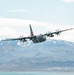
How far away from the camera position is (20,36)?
18888 centimetres

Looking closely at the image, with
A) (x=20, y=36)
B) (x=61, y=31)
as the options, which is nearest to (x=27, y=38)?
(x=20, y=36)

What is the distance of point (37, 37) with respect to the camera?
187875mm

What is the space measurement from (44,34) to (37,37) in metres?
4.65

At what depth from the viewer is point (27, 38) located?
7500 inches

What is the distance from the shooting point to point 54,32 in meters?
187

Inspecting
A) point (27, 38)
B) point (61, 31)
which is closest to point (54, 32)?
point (61, 31)

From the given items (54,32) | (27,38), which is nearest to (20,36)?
(27,38)

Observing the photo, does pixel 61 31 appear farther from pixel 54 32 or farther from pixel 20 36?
pixel 20 36

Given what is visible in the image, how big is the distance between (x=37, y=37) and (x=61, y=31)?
13.2 metres

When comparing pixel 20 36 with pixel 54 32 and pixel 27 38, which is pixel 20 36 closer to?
pixel 27 38

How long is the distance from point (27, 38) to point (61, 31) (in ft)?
62.3

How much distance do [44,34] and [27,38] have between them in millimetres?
10569

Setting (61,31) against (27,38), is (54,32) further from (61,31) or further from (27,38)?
(27,38)

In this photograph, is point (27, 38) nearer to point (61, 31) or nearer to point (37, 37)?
point (37, 37)
